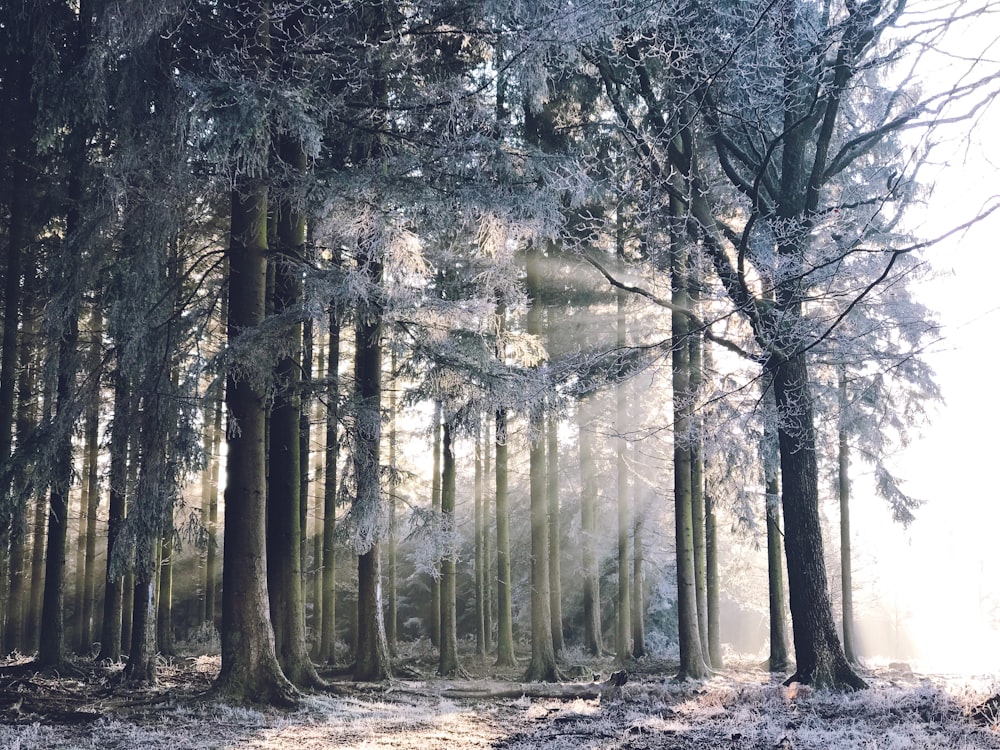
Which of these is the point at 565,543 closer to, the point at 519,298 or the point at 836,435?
the point at 836,435

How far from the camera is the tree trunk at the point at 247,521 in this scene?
8.39 metres

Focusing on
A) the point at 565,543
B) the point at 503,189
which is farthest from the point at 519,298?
the point at 565,543

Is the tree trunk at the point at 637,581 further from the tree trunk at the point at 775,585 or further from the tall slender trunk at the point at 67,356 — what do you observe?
the tall slender trunk at the point at 67,356

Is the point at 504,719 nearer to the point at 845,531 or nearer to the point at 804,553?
the point at 804,553

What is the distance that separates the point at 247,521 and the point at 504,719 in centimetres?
354

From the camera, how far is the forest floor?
6.23m

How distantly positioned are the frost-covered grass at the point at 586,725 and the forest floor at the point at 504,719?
2cm

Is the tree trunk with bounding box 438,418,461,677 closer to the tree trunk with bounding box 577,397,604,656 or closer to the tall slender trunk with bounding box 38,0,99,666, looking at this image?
the tree trunk with bounding box 577,397,604,656

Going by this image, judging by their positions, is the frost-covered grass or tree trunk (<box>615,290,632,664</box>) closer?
the frost-covered grass

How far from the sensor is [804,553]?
971 cm

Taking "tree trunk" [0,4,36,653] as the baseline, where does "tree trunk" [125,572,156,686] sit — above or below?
below

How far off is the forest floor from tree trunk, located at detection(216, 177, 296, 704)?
0.39 meters

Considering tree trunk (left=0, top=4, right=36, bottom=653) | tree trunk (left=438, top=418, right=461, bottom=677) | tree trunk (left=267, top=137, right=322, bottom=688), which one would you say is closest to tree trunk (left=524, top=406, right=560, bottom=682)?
tree trunk (left=438, top=418, right=461, bottom=677)

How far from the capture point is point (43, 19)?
33.0ft
